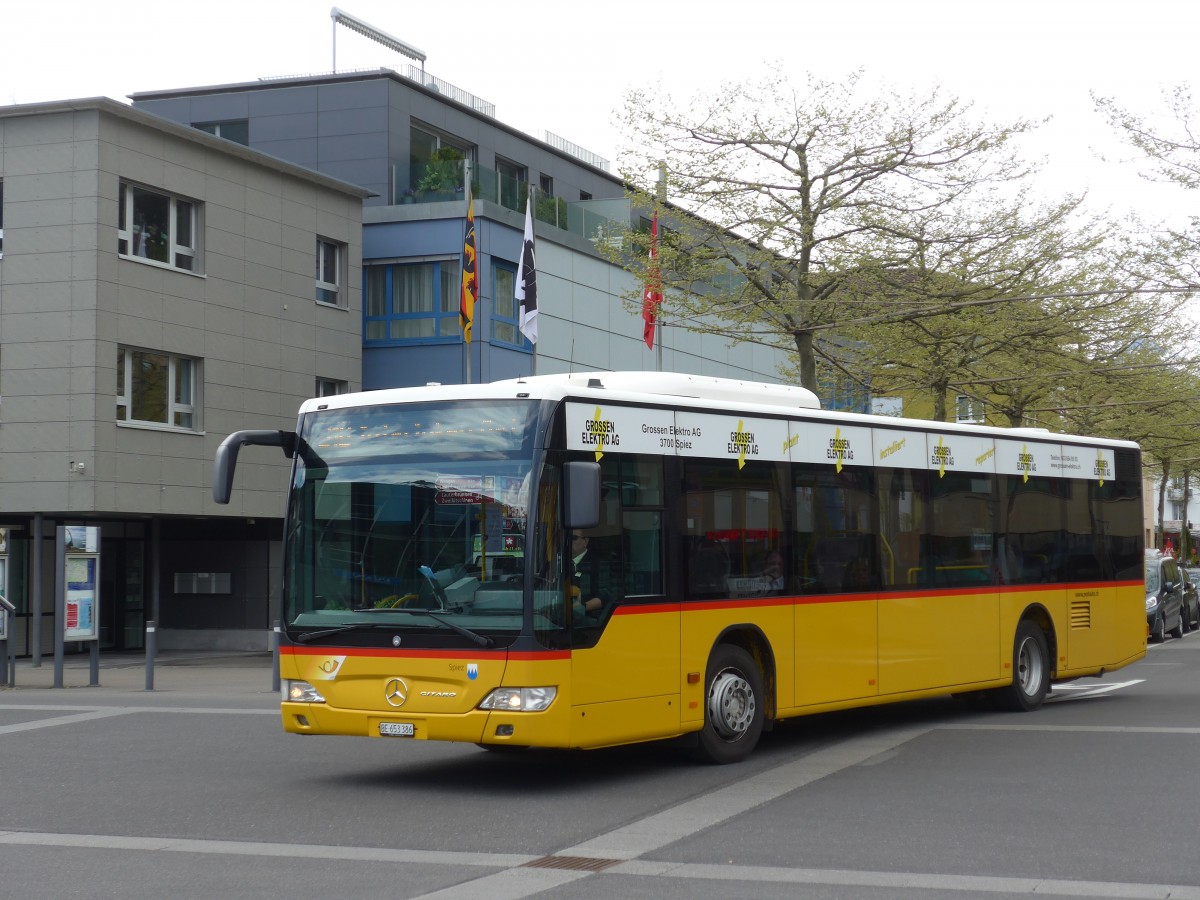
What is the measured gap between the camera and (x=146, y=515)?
95.7ft

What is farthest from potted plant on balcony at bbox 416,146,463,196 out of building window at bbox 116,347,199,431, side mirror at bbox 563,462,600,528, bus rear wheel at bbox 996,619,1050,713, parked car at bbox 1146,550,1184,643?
side mirror at bbox 563,462,600,528

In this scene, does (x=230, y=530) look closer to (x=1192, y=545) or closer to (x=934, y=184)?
(x=934, y=184)

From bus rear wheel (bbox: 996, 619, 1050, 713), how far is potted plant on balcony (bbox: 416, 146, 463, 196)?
21.5 m

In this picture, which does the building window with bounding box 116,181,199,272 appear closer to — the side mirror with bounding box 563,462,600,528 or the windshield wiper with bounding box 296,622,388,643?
the windshield wiper with bounding box 296,622,388,643

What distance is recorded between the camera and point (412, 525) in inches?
426

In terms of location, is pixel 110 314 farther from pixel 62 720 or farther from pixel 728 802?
pixel 728 802

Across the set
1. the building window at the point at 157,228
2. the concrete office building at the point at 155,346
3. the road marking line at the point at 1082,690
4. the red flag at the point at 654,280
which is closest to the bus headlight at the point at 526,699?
the road marking line at the point at 1082,690

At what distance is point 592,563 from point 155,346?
19.7 metres

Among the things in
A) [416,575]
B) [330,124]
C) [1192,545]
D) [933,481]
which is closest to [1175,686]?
[933,481]

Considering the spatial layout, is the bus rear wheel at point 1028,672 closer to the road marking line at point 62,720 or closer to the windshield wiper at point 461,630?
the windshield wiper at point 461,630

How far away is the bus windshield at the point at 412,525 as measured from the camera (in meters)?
10.5

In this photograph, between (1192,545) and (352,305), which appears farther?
(1192,545)

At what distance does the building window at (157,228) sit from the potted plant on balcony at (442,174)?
6846mm

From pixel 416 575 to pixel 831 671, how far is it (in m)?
4.12
